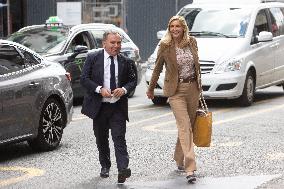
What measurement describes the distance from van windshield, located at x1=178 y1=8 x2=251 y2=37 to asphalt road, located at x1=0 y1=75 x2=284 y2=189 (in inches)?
100

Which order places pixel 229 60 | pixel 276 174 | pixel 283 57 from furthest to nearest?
pixel 283 57 < pixel 229 60 < pixel 276 174

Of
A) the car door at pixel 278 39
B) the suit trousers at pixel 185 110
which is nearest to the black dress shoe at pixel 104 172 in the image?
the suit trousers at pixel 185 110

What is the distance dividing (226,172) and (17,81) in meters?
2.70

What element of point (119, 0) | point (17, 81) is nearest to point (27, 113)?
point (17, 81)

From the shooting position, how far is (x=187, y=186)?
8008 millimetres

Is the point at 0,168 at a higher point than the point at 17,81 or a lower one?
lower

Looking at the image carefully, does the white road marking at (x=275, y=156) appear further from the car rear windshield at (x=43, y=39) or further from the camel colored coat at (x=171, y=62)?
the car rear windshield at (x=43, y=39)

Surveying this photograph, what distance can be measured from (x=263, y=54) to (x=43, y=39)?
4324 mm

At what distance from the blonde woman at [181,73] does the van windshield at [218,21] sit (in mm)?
7549

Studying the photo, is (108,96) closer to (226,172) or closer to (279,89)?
(226,172)

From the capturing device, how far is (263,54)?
634 inches

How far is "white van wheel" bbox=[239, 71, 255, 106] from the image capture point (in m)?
15.3

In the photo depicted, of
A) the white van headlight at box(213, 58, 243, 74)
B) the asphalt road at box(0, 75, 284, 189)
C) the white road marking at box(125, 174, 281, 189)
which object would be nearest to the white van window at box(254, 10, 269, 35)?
the white van headlight at box(213, 58, 243, 74)

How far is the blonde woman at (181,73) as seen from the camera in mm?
8320
